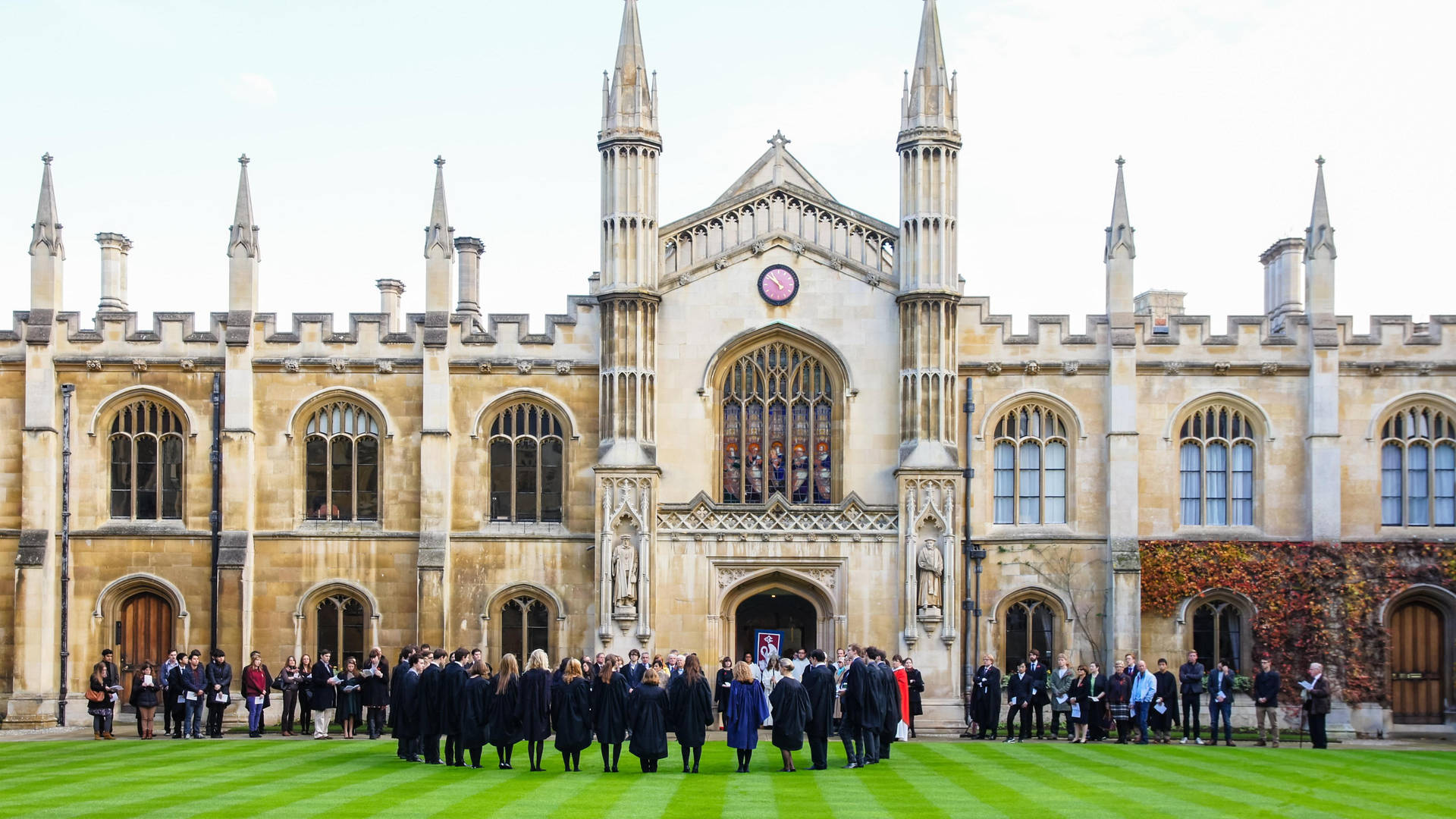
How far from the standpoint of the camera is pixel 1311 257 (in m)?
33.3

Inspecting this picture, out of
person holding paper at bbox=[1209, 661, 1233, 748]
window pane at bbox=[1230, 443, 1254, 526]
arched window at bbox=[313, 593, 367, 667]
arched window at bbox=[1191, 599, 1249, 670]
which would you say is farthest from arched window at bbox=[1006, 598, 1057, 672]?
arched window at bbox=[313, 593, 367, 667]

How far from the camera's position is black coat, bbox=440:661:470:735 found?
867 inches

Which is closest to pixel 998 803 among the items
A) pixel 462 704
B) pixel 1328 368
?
pixel 462 704

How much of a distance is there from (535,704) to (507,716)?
0.44 metres

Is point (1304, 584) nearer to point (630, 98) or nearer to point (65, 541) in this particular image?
point (630, 98)

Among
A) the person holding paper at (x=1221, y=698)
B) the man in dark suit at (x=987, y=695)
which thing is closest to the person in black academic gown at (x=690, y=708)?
the man in dark suit at (x=987, y=695)

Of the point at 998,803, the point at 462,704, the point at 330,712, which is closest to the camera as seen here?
the point at 998,803

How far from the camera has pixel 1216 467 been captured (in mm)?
33375

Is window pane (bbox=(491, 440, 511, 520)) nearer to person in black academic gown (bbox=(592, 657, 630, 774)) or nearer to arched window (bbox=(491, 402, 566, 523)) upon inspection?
arched window (bbox=(491, 402, 566, 523))

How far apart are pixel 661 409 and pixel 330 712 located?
8.71 meters

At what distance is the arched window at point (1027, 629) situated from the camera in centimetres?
3300

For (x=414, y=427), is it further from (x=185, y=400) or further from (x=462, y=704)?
(x=462, y=704)

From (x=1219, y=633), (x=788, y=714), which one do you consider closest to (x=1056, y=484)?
(x=1219, y=633)

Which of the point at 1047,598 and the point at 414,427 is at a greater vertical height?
the point at 414,427
